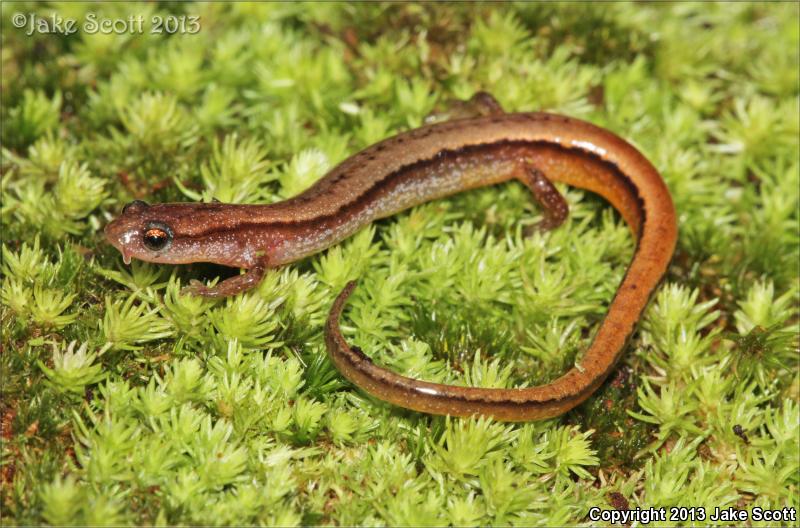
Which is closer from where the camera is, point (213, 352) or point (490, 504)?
point (490, 504)

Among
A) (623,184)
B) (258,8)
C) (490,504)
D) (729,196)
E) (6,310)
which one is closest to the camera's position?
(490,504)

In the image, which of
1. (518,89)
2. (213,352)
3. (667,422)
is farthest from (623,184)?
(213,352)

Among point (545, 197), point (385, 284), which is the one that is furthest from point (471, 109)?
point (385, 284)

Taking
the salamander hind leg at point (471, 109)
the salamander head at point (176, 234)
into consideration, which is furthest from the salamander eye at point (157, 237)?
the salamander hind leg at point (471, 109)

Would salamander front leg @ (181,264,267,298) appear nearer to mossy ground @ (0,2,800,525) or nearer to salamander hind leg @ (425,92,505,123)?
mossy ground @ (0,2,800,525)

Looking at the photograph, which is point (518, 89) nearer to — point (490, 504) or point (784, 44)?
point (784, 44)

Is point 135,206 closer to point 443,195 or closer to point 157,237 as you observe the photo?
point 157,237
